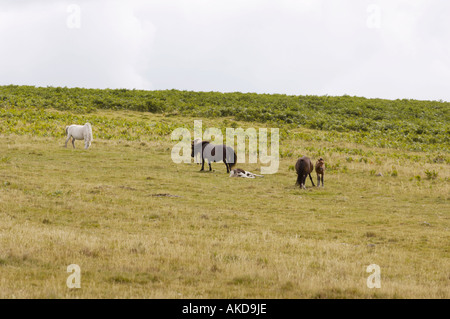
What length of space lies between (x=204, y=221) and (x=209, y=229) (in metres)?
0.99

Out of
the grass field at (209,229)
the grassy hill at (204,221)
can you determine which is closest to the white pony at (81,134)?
the grassy hill at (204,221)

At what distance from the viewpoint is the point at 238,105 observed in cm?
6300

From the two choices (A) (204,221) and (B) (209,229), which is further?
(A) (204,221)

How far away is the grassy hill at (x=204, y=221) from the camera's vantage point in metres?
8.56

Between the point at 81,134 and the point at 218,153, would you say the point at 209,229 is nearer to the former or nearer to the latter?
the point at 218,153

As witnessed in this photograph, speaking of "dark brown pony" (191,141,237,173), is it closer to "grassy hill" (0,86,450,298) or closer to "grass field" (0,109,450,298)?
"grass field" (0,109,450,298)

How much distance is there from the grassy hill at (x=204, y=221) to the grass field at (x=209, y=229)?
5 cm

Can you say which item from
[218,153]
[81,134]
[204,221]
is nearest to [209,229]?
[204,221]

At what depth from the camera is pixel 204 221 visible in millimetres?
14898

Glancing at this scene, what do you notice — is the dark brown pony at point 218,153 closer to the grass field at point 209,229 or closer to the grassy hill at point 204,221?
the grass field at point 209,229
